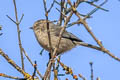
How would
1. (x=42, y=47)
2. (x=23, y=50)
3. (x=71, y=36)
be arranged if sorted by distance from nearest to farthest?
(x=23, y=50) < (x=42, y=47) < (x=71, y=36)

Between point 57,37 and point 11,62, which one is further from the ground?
point 11,62

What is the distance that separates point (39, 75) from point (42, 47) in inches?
98.3

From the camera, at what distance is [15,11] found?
16.3 ft

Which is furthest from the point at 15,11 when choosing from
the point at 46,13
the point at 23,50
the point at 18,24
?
the point at 46,13

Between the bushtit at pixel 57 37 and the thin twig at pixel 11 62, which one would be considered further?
A: the bushtit at pixel 57 37

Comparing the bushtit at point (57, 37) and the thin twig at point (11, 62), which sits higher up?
the thin twig at point (11, 62)

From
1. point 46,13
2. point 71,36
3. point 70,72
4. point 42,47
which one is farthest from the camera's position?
point 71,36

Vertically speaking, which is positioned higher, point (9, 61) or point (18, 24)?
point (18, 24)

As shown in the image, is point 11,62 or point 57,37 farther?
point 57,37

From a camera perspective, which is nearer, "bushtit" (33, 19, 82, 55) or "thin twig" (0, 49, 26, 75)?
"thin twig" (0, 49, 26, 75)

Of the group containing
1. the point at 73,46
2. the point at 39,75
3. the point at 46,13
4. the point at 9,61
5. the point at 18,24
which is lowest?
the point at 73,46

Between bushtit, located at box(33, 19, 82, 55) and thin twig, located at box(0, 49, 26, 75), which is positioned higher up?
thin twig, located at box(0, 49, 26, 75)

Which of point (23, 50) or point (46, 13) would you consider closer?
point (46, 13)

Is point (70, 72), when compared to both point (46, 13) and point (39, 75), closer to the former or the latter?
point (39, 75)
